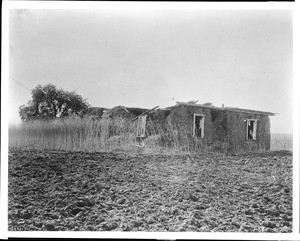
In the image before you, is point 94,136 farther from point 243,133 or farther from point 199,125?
point 243,133

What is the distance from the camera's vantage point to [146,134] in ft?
27.9

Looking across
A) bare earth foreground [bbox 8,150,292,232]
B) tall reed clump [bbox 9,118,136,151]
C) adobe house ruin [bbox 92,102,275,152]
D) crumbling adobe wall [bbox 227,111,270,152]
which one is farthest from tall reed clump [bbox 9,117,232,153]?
crumbling adobe wall [bbox 227,111,270,152]

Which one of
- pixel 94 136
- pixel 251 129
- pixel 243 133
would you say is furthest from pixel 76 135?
pixel 251 129

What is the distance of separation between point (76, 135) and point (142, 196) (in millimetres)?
3360

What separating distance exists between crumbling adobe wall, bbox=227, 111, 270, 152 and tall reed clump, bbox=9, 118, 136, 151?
307 cm

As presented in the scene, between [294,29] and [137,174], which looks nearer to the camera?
[294,29]

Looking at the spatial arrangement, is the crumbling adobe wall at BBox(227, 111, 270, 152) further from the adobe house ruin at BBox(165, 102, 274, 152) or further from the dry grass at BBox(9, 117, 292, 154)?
the dry grass at BBox(9, 117, 292, 154)

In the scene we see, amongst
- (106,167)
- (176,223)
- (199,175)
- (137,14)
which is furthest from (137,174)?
(137,14)

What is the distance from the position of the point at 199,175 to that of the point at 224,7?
101 inches

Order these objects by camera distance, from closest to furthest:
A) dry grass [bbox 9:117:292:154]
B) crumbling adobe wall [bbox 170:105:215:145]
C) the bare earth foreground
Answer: the bare earth foreground < dry grass [bbox 9:117:292:154] < crumbling adobe wall [bbox 170:105:215:145]

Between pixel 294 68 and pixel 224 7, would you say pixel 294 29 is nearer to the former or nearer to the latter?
pixel 294 68

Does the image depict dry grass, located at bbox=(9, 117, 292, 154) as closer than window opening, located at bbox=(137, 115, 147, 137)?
Yes

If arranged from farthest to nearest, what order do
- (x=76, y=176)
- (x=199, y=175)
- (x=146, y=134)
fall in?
Answer: (x=146, y=134)
(x=199, y=175)
(x=76, y=176)

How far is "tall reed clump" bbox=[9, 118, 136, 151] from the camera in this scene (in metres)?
7.47
